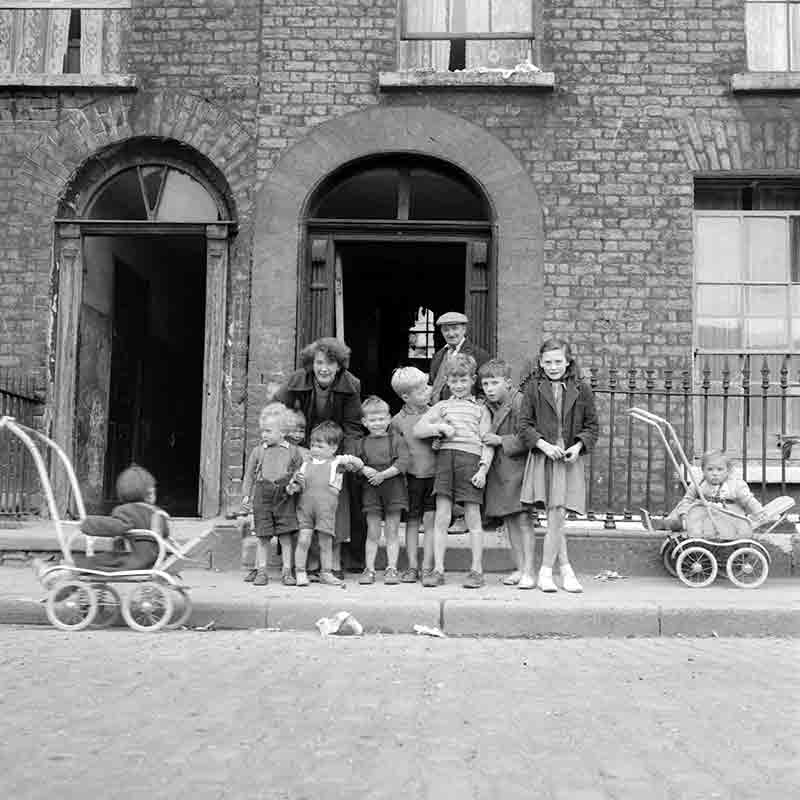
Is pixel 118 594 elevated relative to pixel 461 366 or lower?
lower

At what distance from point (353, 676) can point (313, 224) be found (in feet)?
18.4

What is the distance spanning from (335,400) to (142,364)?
203 inches

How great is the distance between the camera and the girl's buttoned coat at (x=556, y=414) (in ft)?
23.1

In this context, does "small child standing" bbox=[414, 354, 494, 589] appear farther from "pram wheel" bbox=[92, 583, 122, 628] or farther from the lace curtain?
the lace curtain

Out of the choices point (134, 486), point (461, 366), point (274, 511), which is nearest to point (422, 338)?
point (461, 366)

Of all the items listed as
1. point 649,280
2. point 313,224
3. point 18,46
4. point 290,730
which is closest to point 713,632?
point 290,730

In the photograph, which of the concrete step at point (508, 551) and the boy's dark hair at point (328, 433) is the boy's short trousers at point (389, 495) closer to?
the boy's dark hair at point (328, 433)

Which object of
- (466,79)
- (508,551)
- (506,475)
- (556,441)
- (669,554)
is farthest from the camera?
(466,79)

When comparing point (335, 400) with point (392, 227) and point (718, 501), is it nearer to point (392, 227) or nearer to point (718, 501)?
point (392, 227)

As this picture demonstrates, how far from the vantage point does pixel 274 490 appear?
707 cm

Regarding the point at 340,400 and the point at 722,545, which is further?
the point at 340,400

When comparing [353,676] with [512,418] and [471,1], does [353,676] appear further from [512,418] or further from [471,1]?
[471,1]

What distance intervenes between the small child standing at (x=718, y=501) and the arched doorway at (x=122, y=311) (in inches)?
165

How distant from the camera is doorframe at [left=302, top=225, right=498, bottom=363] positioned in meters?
9.42
